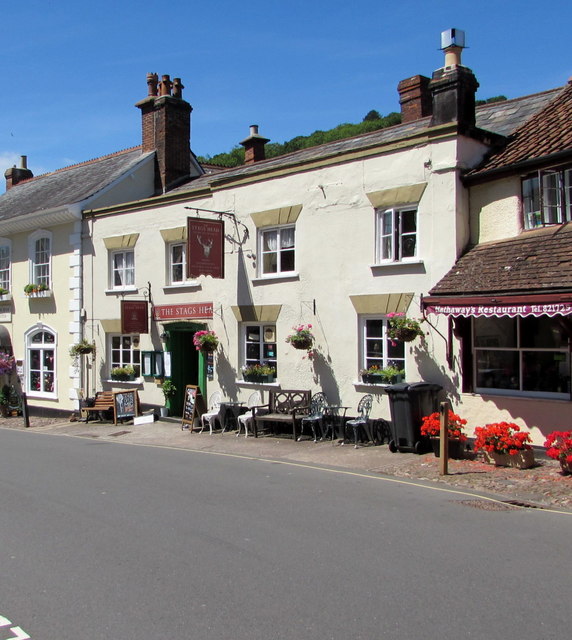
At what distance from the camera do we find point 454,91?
1351 cm

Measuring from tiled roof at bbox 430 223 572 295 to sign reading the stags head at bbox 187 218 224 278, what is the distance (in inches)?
239

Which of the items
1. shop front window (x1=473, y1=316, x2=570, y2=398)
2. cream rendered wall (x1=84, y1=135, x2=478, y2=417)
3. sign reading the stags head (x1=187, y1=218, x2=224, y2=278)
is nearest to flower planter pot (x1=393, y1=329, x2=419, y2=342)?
cream rendered wall (x1=84, y1=135, x2=478, y2=417)

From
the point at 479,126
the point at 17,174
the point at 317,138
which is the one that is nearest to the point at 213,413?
the point at 479,126

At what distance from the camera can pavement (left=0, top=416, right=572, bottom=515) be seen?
31.0ft

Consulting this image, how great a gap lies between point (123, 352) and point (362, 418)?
9.13m

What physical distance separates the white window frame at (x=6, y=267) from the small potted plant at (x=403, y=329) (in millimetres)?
15608

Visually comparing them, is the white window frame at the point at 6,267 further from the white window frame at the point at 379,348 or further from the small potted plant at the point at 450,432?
the small potted plant at the point at 450,432

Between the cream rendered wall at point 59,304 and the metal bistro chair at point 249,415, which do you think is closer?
the metal bistro chair at point 249,415

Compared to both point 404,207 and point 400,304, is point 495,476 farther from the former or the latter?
point 404,207

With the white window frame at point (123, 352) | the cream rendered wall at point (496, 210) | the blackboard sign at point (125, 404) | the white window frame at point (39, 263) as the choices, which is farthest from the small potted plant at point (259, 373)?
the white window frame at point (39, 263)

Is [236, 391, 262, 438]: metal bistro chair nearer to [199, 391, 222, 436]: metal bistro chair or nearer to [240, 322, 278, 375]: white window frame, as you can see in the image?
[199, 391, 222, 436]: metal bistro chair

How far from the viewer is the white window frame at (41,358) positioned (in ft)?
72.7

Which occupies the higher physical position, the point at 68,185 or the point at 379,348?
the point at 68,185

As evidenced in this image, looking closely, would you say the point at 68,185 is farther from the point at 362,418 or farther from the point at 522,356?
the point at 522,356
